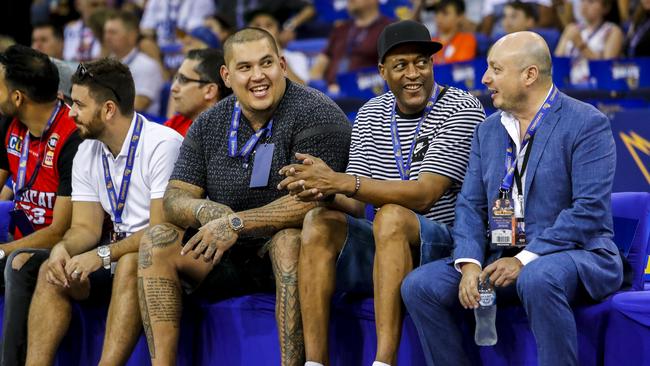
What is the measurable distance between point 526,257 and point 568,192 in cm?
33

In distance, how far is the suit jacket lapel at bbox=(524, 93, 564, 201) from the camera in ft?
13.9

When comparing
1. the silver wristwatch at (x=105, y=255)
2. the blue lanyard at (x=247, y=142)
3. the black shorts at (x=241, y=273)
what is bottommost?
the black shorts at (x=241, y=273)

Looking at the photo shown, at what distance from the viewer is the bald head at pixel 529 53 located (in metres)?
4.32

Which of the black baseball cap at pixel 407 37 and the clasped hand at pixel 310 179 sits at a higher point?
the black baseball cap at pixel 407 37

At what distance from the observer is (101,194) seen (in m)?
5.47

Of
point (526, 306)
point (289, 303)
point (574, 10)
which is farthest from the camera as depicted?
point (574, 10)

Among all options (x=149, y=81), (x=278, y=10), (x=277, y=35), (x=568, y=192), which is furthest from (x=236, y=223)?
(x=278, y=10)

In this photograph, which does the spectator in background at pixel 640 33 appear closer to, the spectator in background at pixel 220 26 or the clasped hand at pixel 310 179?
the spectator in background at pixel 220 26

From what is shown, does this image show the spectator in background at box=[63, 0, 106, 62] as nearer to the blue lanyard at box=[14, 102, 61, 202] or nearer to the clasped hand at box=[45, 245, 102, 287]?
the blue lanyard at box=[14, 102, 61, 202]

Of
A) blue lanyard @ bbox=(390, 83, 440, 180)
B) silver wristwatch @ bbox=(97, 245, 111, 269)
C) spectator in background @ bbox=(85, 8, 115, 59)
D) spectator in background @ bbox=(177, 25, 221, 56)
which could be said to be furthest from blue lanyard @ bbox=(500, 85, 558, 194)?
spectator in background @ bbox=(85, 8, 115, 59)

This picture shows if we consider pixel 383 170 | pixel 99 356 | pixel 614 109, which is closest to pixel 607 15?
pixel 614 109

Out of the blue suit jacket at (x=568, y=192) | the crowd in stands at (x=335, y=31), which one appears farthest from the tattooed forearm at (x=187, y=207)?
the crowd in stands at (x=335, y=31)

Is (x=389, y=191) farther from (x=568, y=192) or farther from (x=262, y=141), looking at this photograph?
(x=262, y=141)

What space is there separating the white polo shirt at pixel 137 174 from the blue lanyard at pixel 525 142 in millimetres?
1772
